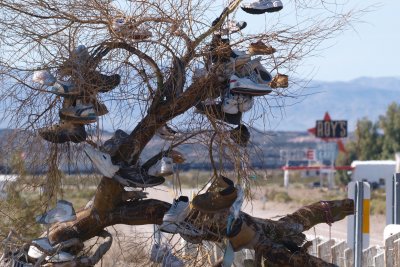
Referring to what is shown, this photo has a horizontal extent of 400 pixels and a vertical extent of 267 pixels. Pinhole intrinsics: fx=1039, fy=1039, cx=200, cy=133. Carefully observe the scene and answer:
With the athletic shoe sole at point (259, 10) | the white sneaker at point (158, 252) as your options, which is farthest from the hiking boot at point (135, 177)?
the athletic shoe sole at point (259, 10)

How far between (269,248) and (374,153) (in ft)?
224

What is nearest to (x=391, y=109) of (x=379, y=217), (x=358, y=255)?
(x=379, y=217)

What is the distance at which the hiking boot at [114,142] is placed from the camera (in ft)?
24.8

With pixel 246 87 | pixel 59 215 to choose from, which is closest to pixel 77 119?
pixel 59 215

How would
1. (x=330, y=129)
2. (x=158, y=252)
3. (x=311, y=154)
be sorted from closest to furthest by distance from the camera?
(x=158, y=252)
(x=330, y=129)
(x=311, y=154)

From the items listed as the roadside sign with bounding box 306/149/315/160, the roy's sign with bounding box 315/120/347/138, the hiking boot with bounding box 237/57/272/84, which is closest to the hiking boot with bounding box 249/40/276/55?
the hiking boot with bounding box 237/57/272/84

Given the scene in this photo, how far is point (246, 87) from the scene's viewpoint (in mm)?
7121

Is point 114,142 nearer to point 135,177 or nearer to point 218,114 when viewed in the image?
point 135,177

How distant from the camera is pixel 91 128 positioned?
305 inches

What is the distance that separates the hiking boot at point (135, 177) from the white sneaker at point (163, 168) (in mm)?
45

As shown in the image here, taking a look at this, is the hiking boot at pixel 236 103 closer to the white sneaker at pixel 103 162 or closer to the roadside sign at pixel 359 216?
the white sneaker at pixel 103 162

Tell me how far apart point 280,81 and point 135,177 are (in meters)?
1.30

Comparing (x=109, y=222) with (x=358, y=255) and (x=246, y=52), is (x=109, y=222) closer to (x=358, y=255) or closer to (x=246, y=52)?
(x=246, y=52)

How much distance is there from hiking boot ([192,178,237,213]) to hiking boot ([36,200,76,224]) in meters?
0.90
